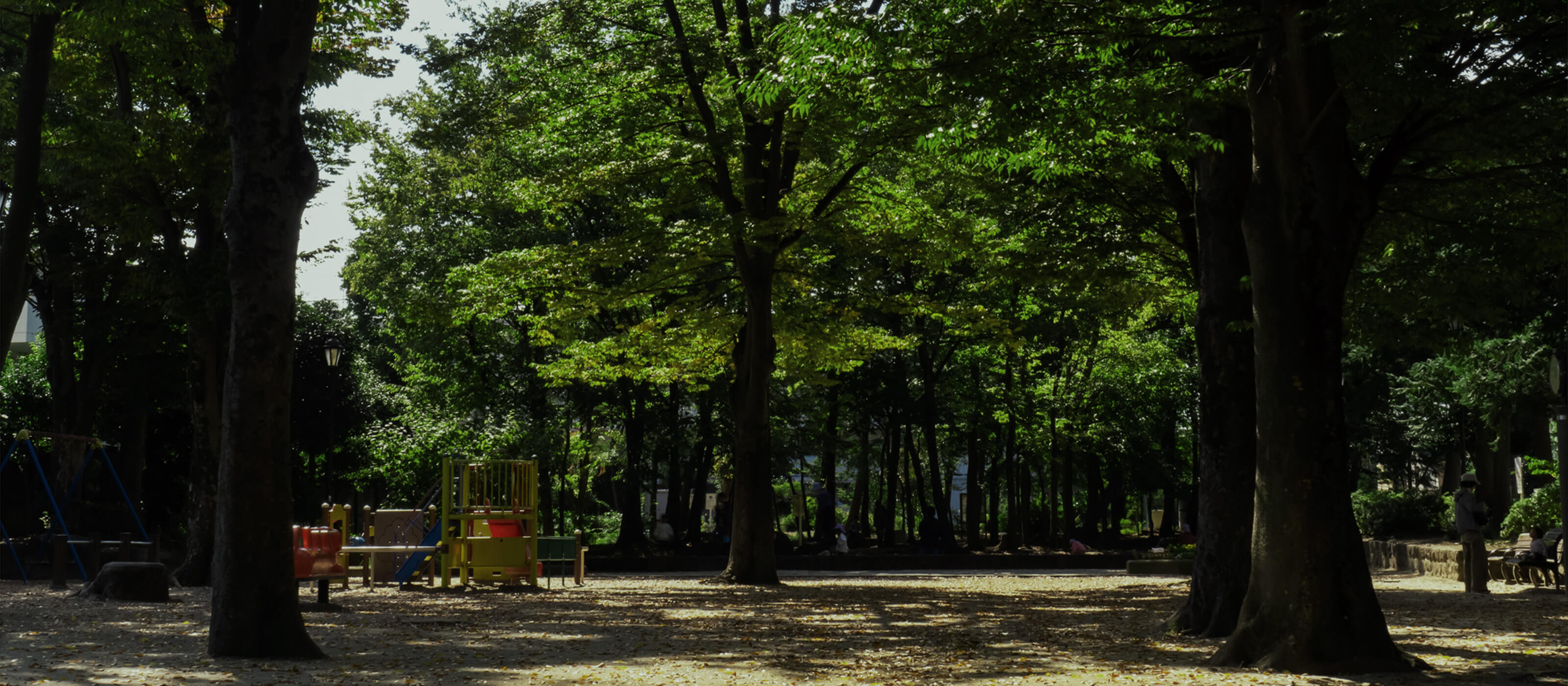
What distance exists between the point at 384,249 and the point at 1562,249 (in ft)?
91.2

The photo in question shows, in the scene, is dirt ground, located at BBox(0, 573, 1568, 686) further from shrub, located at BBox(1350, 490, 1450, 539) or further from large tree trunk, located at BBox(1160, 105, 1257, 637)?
shrub, located at BBox(1350, 490, 1450, 539)

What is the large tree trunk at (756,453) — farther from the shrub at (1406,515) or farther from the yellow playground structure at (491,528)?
the shrub at (1406,515)

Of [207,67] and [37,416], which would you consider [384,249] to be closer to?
[37,416]

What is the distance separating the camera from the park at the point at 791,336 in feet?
31.2

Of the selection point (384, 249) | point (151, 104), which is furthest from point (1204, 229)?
point (384, 249)

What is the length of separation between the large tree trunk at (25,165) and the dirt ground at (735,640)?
376 centimetres

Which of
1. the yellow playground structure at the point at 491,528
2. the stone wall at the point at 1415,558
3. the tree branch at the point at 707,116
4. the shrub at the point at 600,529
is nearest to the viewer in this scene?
the tree branch at the point at 707,116

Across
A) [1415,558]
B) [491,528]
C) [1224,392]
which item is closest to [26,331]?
[491,528]

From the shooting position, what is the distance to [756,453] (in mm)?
20172

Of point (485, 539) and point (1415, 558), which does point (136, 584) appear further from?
point (1415, 558)

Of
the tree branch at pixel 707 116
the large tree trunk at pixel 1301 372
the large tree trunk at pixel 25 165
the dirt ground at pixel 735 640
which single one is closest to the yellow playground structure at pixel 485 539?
the dirt ground at pixel 735 640

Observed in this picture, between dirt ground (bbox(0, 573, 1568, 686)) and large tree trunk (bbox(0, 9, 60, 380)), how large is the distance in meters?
3.76

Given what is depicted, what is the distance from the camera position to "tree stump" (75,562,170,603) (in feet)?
50.3

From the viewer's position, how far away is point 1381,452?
38656 millimetres
